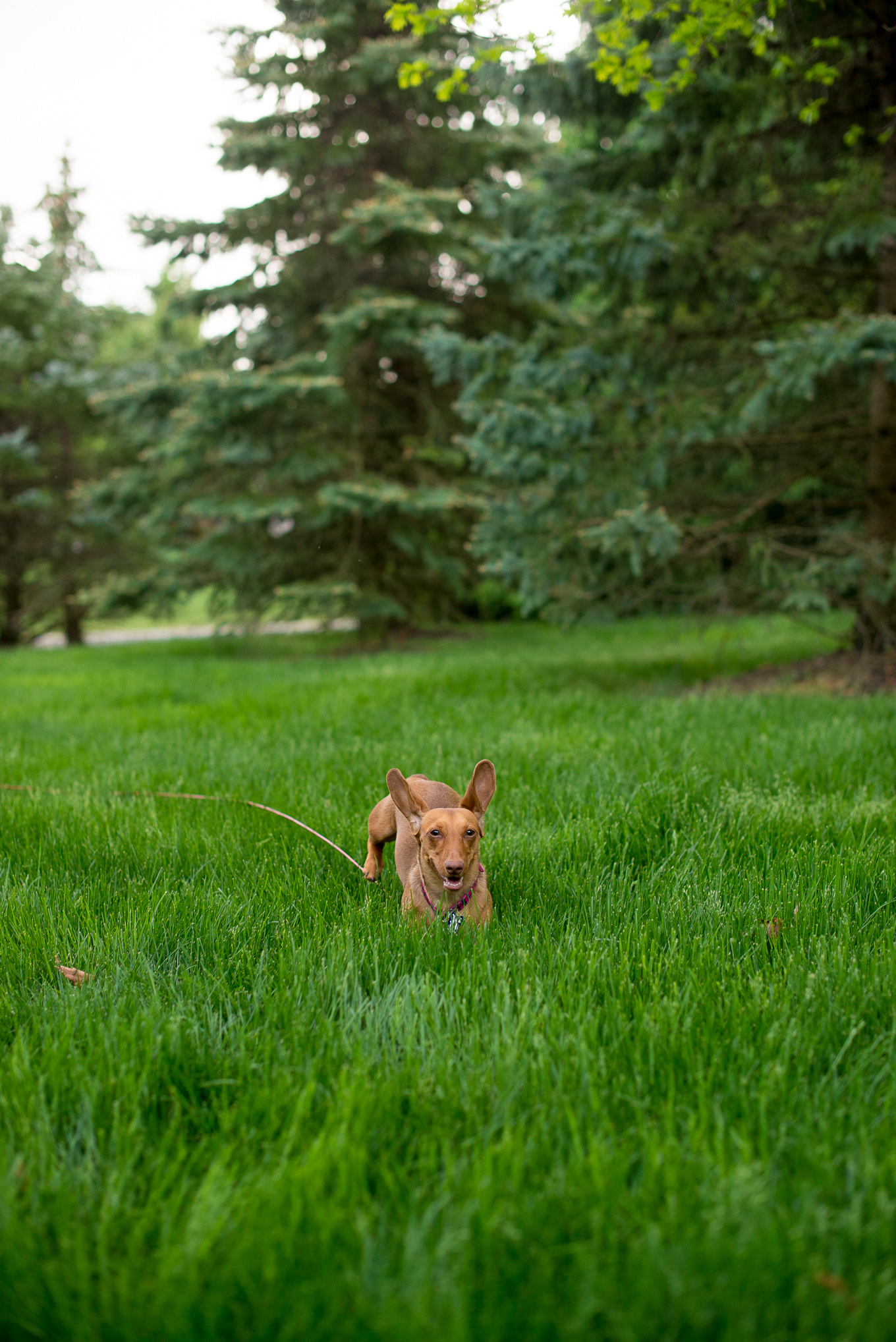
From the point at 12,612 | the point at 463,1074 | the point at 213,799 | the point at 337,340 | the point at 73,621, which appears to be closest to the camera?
the point at 463,1074

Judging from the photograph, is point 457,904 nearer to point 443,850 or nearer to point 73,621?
point 443,850

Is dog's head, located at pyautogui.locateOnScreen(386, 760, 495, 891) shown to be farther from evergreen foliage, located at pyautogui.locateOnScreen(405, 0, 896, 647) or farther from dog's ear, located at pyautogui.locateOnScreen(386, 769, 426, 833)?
evergreen foliage, located at pyautogui.locateOnScreen(405, 0, 896, 647)

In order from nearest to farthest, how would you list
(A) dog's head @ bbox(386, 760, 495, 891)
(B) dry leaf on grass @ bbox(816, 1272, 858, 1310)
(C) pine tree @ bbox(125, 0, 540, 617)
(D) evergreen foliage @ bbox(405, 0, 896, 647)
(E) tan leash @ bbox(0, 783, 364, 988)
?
(B) dry leaf on grass @ bbox(816, 1272, 858, 1310)
(A) dog's head @ bbox(386, 760, 495, 891)
(E) tan leash @ bbox(0, 783, 364, 988)
(D) evergreen foliage @ bbox(405, 0, 896, 647)
(C) pine tree @ bbox(125, 0, 540, 617)

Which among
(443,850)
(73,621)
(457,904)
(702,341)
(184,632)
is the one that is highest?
(702,341)

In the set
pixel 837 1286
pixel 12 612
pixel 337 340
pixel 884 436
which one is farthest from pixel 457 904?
pixel 12 612

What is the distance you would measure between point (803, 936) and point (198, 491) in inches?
482

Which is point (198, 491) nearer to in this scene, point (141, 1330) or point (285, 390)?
point (285, 390)

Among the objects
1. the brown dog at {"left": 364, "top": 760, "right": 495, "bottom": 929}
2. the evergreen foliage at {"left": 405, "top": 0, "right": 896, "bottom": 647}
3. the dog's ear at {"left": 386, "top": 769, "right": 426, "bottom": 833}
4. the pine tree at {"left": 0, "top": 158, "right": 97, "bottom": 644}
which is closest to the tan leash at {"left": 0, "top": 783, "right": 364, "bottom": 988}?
the brown dog at {"left": 364, "top": 760, "right": 495, "bottom": 929}

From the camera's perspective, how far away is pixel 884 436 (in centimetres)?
727

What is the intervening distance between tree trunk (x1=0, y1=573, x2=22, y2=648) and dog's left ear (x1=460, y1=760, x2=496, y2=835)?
16797 millimetres

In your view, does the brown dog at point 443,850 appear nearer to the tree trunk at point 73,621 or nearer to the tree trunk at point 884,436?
the tree trunk at point 884,436

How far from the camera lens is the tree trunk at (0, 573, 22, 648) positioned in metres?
17.1

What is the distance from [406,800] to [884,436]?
6.46 meters

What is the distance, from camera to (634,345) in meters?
7.17
